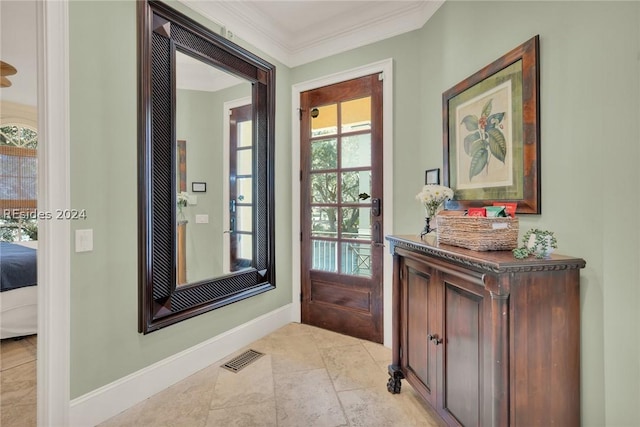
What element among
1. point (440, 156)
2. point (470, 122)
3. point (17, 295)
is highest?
point (470, 122)

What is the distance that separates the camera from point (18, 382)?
1990 millimetres

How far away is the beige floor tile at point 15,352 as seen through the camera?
2.25 metres

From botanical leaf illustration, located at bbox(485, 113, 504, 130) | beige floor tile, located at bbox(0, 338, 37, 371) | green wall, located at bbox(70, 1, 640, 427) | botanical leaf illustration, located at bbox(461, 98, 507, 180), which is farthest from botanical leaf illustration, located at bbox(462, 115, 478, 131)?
beige floor tile, located at bbox(0, 338, 37, 371)

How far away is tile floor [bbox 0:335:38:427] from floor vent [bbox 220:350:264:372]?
1103 mm

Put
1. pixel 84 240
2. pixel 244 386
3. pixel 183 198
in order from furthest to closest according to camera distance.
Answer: pixel 183 198, pixel 244 386, pixel 84 240

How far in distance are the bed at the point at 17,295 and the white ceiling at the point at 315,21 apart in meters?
2.84

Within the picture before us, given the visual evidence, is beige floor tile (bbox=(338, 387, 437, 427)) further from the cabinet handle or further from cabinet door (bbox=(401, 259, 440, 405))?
the cabinet handle

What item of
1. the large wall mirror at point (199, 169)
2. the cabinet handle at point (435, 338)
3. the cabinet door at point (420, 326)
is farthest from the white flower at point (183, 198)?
the cabinet handle at point (435, 338)

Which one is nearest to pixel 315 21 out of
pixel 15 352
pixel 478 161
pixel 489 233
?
pixel 478 161

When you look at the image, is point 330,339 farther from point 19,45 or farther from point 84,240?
point 19,45

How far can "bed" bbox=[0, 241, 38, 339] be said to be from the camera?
2.57 metres

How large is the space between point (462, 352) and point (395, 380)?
0.77 metres

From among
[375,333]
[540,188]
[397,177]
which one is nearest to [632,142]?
[540,188]

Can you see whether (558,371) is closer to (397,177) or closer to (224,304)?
(397,177)
